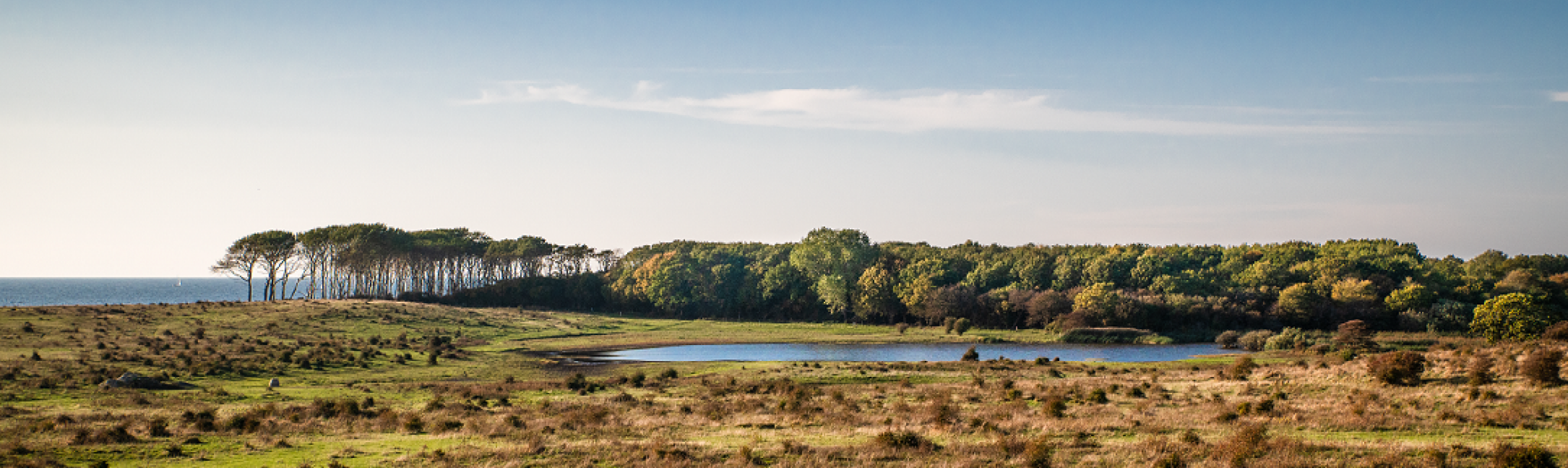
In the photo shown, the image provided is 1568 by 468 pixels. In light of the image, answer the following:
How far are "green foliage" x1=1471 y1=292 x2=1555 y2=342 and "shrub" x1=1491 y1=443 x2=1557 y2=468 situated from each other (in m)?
56.1

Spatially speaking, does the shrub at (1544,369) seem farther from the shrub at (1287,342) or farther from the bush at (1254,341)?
the bush at (1254,341)

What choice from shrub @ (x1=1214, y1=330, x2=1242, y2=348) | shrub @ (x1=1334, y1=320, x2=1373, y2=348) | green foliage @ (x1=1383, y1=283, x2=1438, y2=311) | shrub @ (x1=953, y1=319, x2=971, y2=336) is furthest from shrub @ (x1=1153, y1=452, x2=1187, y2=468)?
green foliage @ (x1=1383, y1=283, x2=1438, y2=311)

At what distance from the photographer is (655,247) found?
177750mm

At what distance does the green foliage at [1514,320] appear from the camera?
211 feet

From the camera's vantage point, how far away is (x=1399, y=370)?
125ft

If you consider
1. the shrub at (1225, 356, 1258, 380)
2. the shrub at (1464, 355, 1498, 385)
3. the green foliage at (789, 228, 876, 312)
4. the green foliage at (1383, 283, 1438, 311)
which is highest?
the green foliage at (789, 228, 876, 312)

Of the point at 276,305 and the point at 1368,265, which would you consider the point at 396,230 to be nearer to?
the point at 276,305

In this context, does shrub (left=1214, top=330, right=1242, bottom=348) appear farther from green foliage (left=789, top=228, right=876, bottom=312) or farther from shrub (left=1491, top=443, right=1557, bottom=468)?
shrub (left=1491, top=443, right=1557, bottom=468)

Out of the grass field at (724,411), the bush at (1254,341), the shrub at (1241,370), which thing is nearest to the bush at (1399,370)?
the grass field at (724,411)

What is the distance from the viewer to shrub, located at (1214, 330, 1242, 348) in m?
85.8

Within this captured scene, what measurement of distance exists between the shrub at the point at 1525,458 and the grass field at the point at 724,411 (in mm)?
152

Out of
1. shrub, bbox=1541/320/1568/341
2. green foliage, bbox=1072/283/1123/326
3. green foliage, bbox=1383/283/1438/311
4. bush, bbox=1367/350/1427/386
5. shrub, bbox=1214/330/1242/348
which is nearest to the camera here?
bush, bbox=1367/350/1427/386

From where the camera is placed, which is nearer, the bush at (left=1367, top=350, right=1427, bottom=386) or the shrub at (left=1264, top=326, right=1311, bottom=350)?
the bush at (left=1367, top=350, right=1427, bottom=386)

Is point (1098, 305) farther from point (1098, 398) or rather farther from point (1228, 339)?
point (1098, 398)
